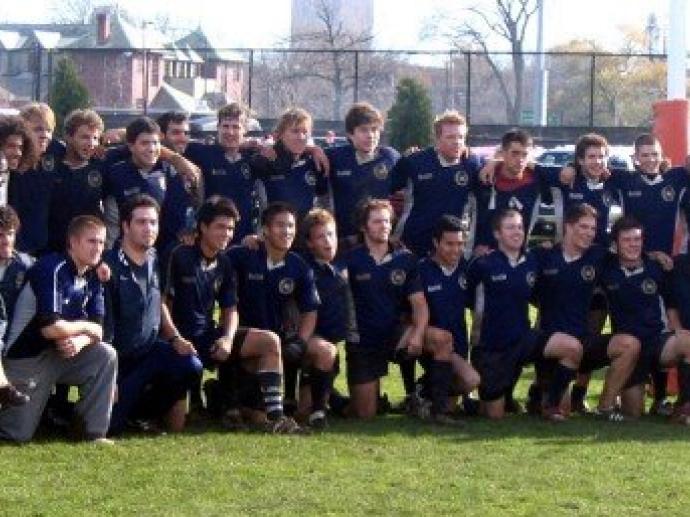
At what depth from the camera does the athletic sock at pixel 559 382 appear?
8.79m

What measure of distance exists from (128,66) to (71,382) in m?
41.6

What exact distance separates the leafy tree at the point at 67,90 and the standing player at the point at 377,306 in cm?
2808

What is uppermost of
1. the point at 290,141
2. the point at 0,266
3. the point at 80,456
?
the point at 290,141

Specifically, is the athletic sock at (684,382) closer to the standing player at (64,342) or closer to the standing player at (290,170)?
the standing player at (290,170)

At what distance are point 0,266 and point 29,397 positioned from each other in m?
0.71

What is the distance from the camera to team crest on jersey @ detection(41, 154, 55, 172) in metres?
8.62

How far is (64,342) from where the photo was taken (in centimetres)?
741

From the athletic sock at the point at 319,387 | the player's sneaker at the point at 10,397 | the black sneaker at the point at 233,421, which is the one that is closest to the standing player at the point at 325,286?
the athletic sock at the point at 319,387

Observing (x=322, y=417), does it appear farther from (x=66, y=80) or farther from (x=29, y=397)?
(x=66, y=80)

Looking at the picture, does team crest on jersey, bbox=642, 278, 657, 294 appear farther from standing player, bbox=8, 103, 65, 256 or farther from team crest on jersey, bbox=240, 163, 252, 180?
standing player, bbox=8, 103, 65, 256

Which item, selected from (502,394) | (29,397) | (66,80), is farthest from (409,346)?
(66,80)

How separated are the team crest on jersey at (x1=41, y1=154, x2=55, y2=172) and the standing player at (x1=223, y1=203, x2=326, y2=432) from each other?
121cm

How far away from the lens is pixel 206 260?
27.3ft

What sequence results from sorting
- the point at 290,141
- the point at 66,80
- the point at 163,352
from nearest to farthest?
the point at 163,352
the point at 290,141
the point at 66,80
